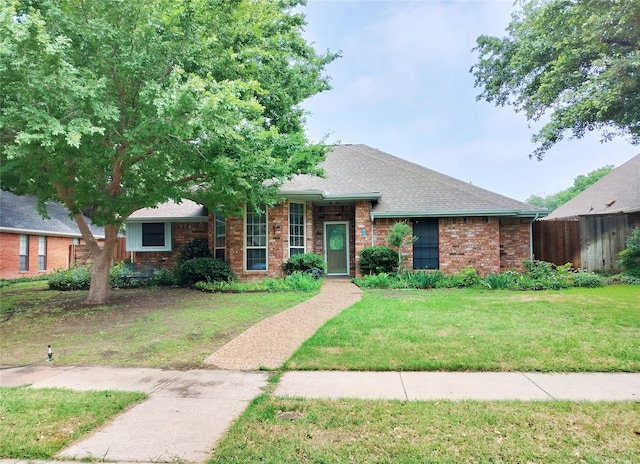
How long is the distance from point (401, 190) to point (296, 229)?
4.73 meters

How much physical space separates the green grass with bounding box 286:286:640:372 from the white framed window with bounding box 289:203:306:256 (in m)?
5.06

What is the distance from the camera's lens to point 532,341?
533cm

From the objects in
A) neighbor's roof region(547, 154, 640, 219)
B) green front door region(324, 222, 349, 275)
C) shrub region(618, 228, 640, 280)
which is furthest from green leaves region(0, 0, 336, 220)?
neighbor's roof region(547, 154, 640, 219)

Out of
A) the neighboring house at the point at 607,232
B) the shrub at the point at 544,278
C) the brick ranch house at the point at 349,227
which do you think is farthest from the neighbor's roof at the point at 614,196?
the brick ranch house at the point at 349,227

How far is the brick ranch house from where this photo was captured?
12.9 meters

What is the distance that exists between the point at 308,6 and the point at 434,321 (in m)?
9.22

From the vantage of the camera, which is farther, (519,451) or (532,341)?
(532,341)

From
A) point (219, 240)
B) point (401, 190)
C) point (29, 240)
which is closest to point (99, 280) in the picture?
point (219, 240)

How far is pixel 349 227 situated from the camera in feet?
48.4

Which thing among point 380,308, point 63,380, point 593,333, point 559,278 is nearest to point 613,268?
point 559,278

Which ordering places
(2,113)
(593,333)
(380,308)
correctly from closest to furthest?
1. (593,333)
2. (2,113)
3. (380,308)

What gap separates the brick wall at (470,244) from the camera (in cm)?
1317

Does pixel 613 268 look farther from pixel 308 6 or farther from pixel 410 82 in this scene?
pixel 308 6

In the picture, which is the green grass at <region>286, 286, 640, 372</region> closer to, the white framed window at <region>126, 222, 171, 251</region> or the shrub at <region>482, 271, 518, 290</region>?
the shrub at <region>482, 271, 518, 290</region>
